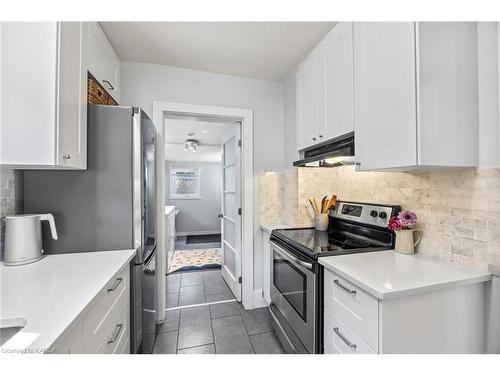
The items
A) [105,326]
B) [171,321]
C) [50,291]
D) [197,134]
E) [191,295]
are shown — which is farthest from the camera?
[197,134]

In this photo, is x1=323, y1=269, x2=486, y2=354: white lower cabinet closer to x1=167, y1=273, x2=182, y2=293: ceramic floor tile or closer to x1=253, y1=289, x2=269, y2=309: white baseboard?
x1=253, y1=289, x2=269, y2=309: white baseboard

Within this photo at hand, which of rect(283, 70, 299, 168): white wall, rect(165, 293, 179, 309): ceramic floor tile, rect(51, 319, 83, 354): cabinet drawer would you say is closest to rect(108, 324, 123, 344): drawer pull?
rect(51, 319, 83, 354): cabinet drawer

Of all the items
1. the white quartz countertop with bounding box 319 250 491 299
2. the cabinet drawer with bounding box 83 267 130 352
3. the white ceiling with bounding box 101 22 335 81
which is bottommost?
the cabinet drawer with bounding box 83 267 130 352

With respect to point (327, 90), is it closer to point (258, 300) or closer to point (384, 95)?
point (384, 95)

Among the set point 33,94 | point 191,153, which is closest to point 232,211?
point 33,94

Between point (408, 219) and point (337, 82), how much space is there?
97cm

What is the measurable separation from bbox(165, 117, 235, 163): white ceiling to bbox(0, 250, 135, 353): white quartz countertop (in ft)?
5.26

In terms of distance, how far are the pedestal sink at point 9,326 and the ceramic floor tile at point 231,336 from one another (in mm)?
1372

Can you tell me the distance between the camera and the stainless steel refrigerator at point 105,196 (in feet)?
4.33

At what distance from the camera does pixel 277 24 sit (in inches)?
62.5

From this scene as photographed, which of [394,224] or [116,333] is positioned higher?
[394,224]

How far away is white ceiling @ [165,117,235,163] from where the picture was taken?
3191 mm

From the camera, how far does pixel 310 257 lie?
1339mm
